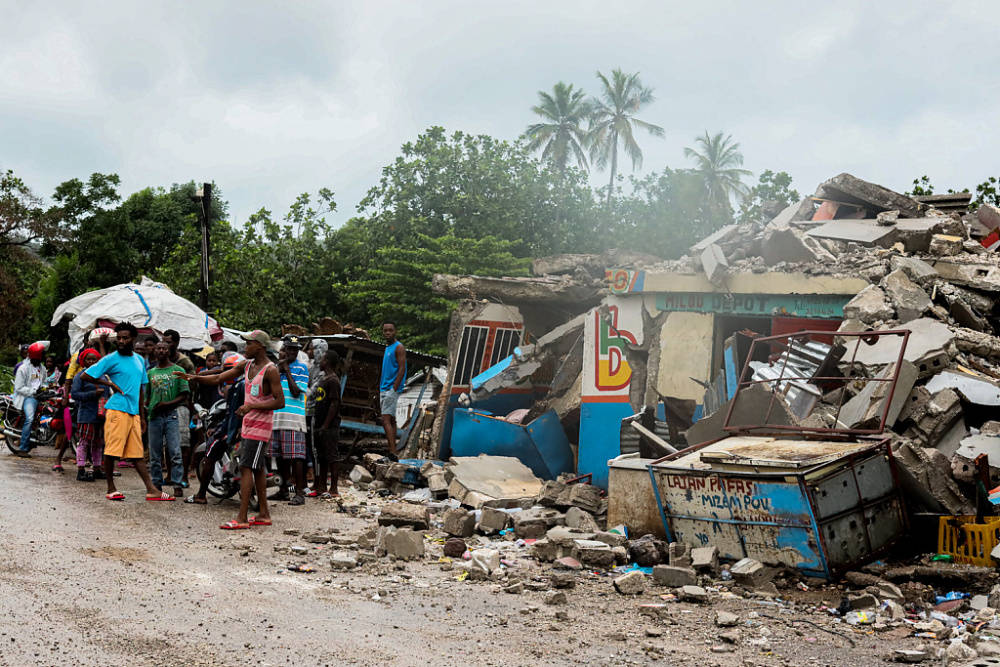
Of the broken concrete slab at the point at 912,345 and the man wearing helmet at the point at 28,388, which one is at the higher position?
the broken concrete slab at the point at 912,345

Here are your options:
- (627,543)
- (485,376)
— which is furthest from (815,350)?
(485,376)

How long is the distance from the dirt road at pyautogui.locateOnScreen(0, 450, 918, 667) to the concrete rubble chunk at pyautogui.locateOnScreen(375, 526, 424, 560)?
0.18 meters

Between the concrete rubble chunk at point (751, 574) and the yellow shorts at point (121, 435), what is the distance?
18.4ft

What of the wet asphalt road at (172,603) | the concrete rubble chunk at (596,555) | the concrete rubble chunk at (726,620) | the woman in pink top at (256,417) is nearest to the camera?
the wet asphalt road at (172,603)

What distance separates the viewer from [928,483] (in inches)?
258

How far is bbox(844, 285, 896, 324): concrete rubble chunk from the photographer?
938 centimetres

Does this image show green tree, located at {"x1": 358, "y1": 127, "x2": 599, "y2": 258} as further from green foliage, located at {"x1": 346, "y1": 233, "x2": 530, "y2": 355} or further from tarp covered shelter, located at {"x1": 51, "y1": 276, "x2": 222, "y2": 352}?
tarp covered shelter, located at {"x1": 51, "y1": 276, "x2": 222, "y2": 352}

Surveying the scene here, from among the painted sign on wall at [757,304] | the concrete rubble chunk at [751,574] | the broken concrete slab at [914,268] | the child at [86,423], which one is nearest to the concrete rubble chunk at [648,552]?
the concrete rubble chunk at [751,574]

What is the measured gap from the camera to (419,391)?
13945mm

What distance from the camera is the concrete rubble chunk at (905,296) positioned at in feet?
30.9

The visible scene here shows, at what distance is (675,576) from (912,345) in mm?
4395

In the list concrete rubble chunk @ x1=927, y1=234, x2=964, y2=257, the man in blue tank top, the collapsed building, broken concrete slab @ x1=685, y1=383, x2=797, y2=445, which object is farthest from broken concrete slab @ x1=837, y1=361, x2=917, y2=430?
the man in blue tank top

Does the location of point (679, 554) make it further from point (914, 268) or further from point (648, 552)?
point (914, 268)

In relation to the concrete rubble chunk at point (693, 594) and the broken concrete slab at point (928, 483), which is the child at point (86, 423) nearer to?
the concrete rubble chunk at point (693, 594)
